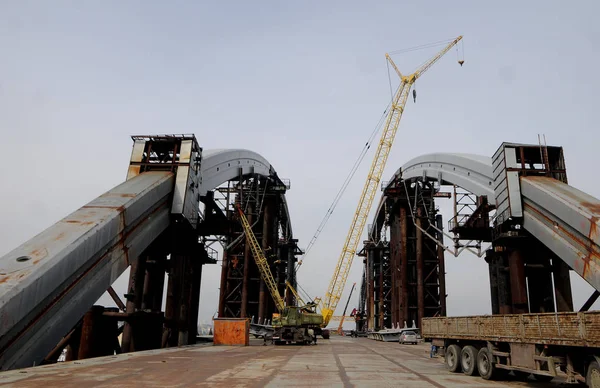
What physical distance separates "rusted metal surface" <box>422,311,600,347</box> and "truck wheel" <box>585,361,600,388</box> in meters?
0.46

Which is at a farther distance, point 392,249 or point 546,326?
point 392,249

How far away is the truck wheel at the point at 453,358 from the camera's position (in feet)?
54.4

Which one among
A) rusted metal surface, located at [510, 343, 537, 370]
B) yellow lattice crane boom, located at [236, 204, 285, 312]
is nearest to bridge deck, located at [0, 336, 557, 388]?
rusted metal surface, located at [510, 343, 537, 370]

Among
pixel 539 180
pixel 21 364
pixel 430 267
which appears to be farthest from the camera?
pixel 430 267

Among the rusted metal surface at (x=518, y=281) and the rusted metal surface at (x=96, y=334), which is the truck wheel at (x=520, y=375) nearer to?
the rusted metal surface at (x=518, y=281)

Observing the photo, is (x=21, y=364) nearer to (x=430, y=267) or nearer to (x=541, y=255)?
(x=541, y=255)

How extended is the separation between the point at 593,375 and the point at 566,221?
12.1m

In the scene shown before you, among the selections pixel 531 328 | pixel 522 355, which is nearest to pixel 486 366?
pixel 522 355

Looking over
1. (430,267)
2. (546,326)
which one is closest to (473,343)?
(546,326)

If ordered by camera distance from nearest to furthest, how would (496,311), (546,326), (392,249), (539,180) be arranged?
(546,326), (539,180), (496,311), (392,249)

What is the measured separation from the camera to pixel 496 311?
122 feet

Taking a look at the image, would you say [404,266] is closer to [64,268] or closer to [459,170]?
[459,170]

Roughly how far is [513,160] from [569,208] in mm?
6491

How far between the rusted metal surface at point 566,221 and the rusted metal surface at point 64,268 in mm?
19780
